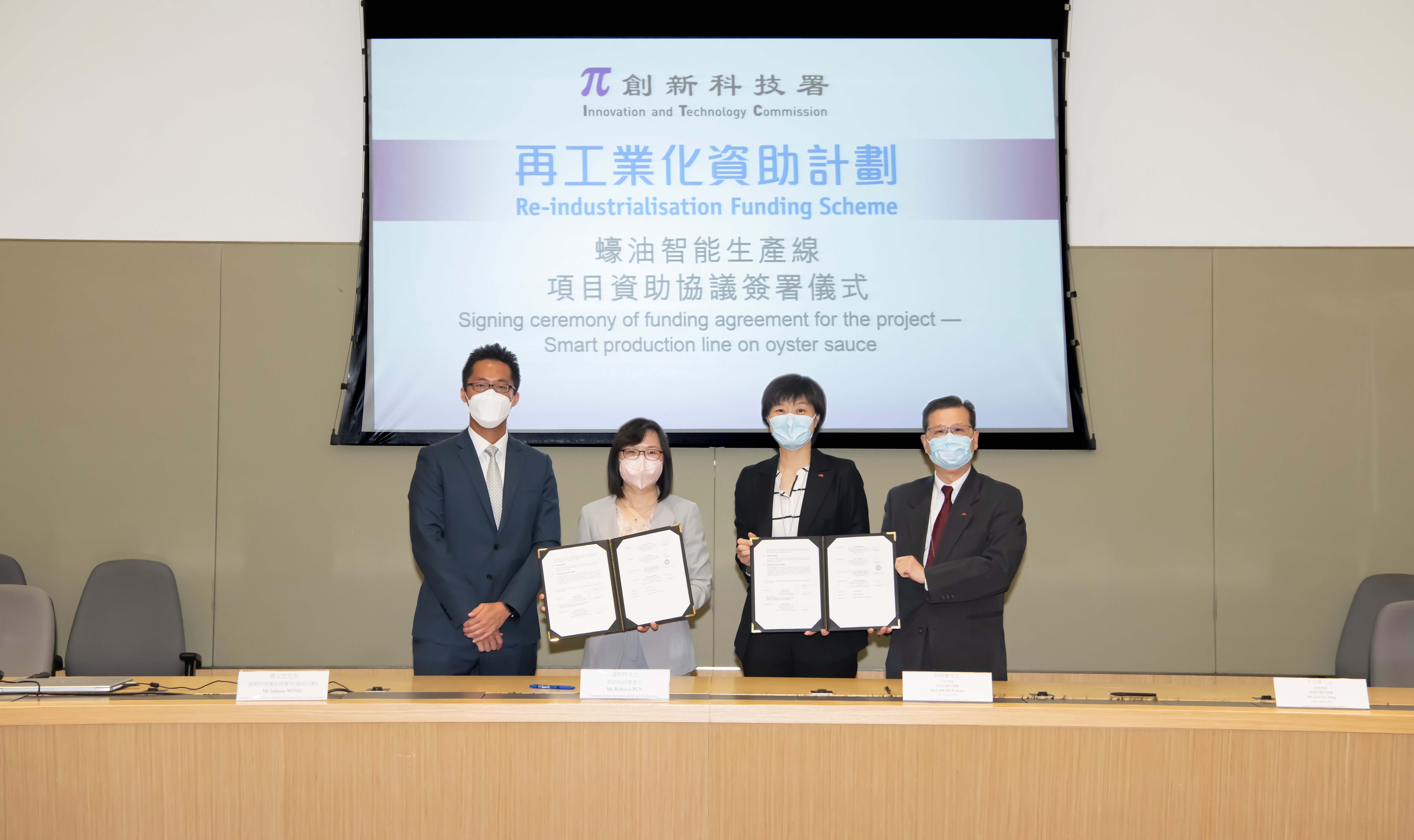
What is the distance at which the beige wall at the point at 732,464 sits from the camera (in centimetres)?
384

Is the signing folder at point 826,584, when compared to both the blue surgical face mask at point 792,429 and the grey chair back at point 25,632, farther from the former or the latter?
the grey chair back at point 25,632

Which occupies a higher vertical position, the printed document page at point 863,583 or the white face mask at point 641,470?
the white face mask at point 641,470

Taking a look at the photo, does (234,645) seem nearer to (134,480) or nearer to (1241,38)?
(134,480)

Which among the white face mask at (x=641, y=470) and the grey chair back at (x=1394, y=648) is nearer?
the white face mask at (x=641, y=470)

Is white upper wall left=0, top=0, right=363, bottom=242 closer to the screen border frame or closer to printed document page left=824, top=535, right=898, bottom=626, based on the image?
the screen border frame

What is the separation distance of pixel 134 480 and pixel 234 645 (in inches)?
35.2

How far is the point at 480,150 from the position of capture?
3.80 meters

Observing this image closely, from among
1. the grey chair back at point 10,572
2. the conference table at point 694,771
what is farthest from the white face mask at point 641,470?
the grey chair back at point 10,572

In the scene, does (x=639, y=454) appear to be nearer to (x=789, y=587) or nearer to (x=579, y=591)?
(x=579, y=591)

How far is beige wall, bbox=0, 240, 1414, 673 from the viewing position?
3.84 meters

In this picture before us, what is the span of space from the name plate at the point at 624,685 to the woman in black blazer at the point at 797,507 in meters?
0.59

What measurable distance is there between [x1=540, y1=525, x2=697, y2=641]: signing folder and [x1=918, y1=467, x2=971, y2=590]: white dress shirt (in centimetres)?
77

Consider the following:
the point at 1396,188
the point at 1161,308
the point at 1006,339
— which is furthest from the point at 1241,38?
the point at 1006,339

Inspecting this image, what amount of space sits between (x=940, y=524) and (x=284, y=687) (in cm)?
187
